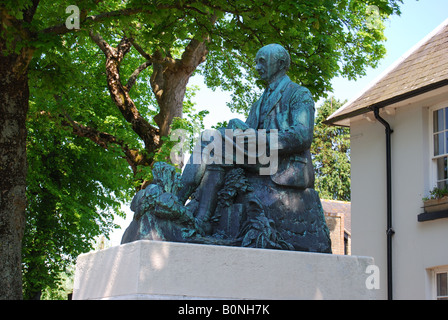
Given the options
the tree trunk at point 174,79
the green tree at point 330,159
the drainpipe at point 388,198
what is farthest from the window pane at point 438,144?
the green tree at point 330,159

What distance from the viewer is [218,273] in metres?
5.74

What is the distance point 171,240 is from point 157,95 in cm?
1348

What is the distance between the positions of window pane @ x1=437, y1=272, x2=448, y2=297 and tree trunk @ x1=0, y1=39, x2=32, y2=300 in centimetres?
811

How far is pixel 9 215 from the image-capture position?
11.6m

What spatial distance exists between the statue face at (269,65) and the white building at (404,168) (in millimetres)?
8076

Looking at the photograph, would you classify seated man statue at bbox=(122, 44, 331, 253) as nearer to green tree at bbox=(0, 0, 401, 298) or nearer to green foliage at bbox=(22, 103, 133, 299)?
green tree at bbox=(0, 0, 401, 298)

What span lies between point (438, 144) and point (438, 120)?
517 millimetres

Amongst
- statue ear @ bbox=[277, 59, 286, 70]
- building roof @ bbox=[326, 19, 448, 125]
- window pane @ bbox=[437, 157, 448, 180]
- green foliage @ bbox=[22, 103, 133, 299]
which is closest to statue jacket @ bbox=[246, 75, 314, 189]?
statue ear @ bbox=[277, 59, 286, 70]

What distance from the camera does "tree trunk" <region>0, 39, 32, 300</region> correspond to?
11.5 m
